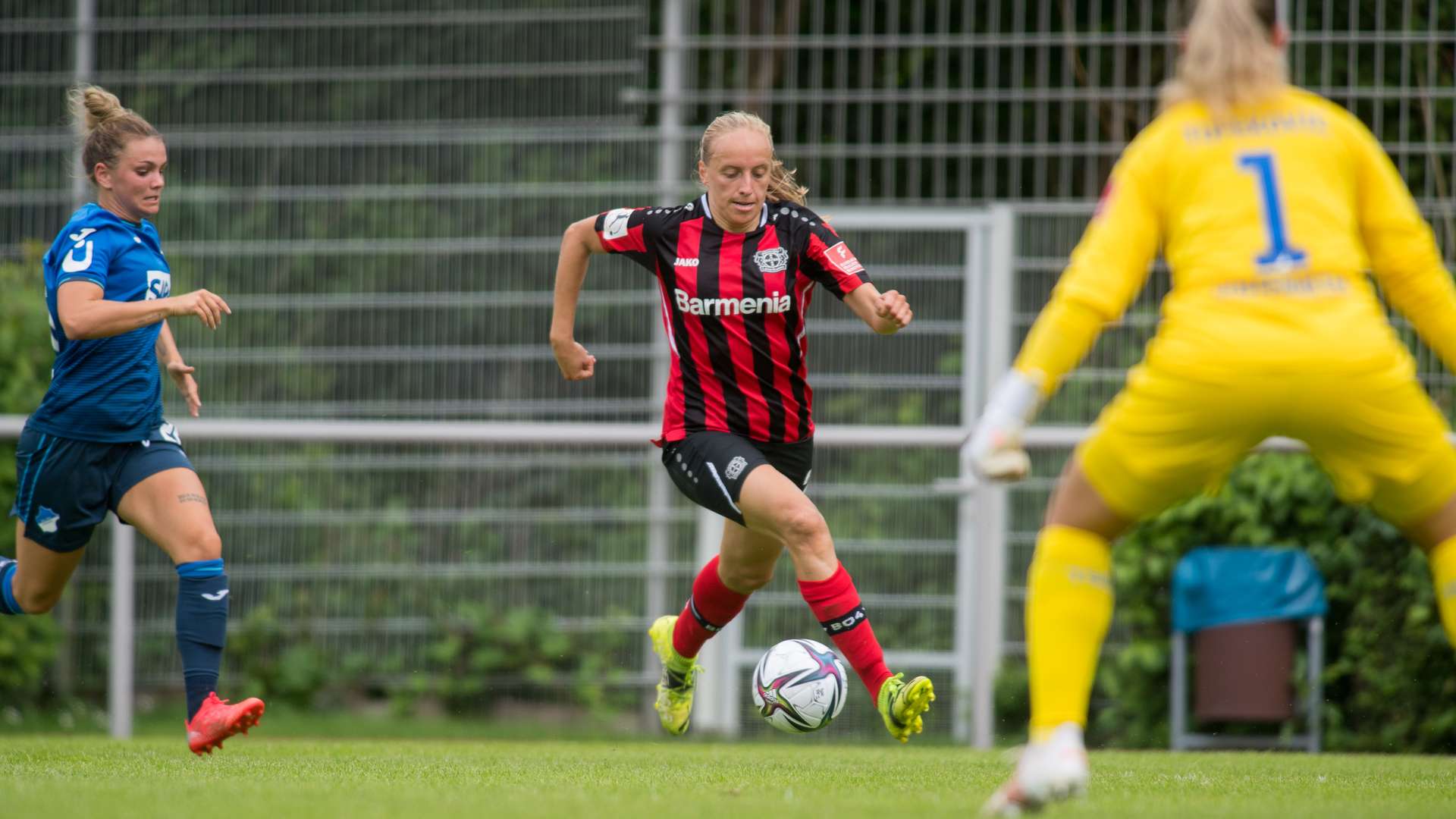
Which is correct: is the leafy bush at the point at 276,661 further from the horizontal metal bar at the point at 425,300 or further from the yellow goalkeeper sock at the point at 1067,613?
the yellow goalkeeper sock at the point at 1067,613

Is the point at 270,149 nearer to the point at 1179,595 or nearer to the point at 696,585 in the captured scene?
the point at 696,585

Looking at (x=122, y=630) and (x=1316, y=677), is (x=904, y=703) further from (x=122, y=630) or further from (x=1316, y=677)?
(x=122, y=630)

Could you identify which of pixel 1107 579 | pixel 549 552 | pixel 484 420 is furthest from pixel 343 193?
pixel 1107 579

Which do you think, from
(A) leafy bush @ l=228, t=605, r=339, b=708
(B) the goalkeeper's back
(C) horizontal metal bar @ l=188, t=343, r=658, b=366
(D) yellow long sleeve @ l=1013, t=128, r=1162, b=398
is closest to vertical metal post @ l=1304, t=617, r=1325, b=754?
(C) horizontal metal bar @ l=188, t=343, r=658, b=366

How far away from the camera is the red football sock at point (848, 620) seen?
5.42 meters

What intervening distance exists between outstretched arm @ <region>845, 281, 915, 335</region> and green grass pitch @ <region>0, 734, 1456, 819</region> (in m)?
1.40

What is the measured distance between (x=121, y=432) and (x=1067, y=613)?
326cm

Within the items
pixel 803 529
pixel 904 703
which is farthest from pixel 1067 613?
pixel 803 529

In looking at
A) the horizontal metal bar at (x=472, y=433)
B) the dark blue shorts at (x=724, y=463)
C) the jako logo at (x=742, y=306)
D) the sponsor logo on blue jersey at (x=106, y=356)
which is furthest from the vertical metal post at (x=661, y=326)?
the sponsor logo on blue jersey at (x=106, y=356)

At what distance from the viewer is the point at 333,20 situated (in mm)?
9844

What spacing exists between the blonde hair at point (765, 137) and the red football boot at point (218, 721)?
89.5 inches

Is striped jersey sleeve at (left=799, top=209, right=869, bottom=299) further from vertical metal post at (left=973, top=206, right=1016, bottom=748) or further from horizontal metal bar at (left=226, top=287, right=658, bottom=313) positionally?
horizontal metal bar at (left=226, top=287, right=658, bottom=313)

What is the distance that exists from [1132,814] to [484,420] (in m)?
6.06

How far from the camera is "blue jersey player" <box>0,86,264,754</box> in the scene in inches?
214
